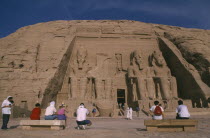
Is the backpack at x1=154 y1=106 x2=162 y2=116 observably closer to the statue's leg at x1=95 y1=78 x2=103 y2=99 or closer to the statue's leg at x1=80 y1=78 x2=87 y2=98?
the statue's leg at x1=95 y1=78 x2=103 y2=99

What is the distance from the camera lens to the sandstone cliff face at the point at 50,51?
14.7 meters

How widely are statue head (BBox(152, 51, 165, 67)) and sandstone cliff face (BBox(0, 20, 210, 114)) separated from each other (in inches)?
76.6

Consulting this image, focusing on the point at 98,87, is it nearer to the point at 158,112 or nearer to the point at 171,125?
the point at 158,112

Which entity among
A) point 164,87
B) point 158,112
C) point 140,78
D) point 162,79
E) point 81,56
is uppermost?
point 81,56

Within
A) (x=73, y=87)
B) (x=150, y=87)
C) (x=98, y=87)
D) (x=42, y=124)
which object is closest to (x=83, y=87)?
(x=73, y=87)

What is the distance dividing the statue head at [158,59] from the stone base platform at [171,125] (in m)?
13.5

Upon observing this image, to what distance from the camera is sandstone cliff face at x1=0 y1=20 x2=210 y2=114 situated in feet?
48.3

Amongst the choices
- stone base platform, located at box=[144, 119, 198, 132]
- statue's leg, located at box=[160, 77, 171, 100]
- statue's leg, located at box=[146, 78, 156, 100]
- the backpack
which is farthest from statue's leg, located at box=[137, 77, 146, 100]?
stone base platform, located at box=[144, 119, 198, 132]

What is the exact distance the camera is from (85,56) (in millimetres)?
19391

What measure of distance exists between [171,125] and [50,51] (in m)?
13.4

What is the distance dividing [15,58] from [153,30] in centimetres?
1311

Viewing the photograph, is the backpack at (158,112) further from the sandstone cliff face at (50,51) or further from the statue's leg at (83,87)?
the statue's leg at (83,87)

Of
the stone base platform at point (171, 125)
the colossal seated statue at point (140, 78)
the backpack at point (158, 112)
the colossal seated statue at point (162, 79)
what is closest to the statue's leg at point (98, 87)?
the colossal seated statue at point (140, 78)

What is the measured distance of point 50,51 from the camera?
17.3 metres
